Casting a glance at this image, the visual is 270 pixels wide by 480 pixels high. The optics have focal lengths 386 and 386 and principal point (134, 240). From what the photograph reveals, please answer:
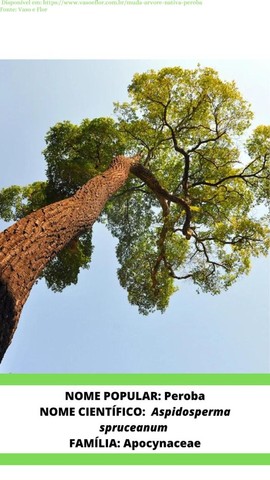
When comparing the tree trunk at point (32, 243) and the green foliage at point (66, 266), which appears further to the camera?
the green foliage at point (66, 266)

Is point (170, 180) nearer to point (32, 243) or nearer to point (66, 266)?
point (66, 266)

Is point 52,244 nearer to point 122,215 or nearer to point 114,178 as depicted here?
point 114,178

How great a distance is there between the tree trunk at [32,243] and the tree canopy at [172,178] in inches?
220

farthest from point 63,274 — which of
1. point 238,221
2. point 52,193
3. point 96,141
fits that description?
point 238,221

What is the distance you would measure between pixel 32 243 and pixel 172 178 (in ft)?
30.3

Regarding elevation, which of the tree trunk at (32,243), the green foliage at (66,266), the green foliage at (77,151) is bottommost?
the tree trunk at (32,243)

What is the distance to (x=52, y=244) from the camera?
4250 millimetres

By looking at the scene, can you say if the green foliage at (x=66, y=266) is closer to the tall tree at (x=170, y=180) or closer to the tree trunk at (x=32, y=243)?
the tall tree at (x=170, y=180)

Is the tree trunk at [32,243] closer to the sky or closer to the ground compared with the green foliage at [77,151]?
closer to the ground

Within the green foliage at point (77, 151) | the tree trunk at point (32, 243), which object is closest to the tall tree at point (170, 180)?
the green foliage at point (77, 151)

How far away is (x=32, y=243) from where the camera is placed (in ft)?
12.8

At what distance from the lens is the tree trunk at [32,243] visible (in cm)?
331

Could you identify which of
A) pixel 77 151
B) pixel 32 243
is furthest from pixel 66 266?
pixel 32 243
